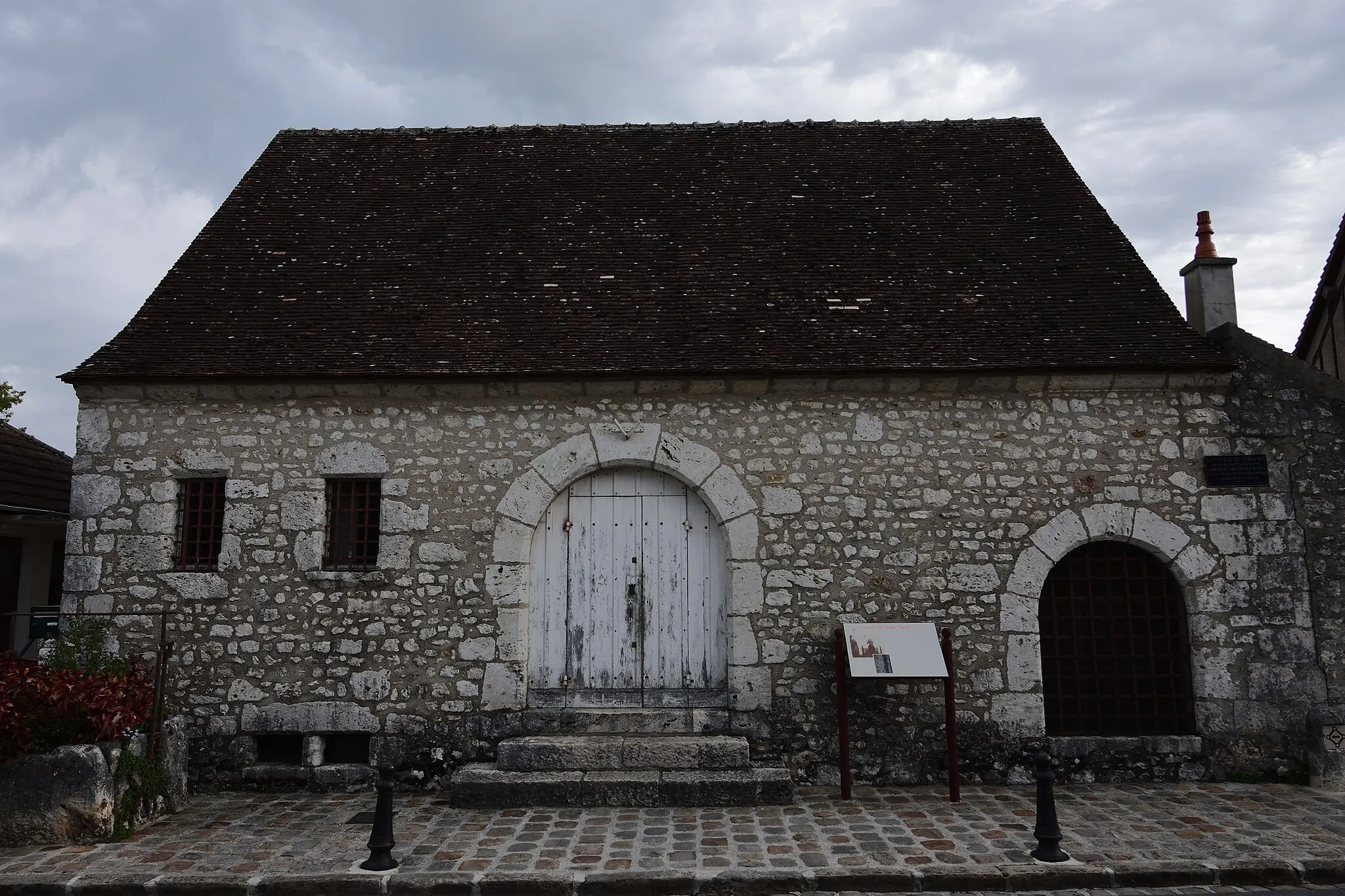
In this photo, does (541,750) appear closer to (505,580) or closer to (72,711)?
(505,580)

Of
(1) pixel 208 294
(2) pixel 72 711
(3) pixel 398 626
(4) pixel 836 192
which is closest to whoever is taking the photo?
(2) pixel 72 711

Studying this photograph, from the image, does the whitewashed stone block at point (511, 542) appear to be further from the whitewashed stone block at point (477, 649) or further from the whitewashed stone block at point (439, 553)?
the whitewashed stone block at point (477, 649)

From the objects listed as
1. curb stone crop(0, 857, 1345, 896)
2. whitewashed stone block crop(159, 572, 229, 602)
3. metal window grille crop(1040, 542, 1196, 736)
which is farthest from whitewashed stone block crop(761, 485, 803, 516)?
whitewashed stone block crop(159, 572, 229, 602)

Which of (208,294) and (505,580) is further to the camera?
(208,294)

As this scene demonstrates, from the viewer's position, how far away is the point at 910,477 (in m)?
7.08

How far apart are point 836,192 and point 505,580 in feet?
18.5

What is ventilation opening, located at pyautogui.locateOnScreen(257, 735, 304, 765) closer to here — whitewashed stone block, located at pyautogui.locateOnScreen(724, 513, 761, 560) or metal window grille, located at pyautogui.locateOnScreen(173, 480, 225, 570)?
metal window grille, located at pyautogui.locateOnScreen(173, 480, 225, 570)

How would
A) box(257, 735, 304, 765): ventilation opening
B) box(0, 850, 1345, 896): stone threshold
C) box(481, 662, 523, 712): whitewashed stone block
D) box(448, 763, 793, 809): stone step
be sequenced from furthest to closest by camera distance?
box(257, 735, 304, 765): ventilation opening < box(481, 662, 523, 712): whitewashed stone block < box(448, 763, 793, 809): stone step < box(0, 850, 1345, 896): stone threshold

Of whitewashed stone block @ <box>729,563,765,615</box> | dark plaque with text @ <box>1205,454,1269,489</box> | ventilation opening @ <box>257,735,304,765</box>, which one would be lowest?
ventilation opening @ <box>257,735,304,765</box>

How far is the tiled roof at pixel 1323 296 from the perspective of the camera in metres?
10.1

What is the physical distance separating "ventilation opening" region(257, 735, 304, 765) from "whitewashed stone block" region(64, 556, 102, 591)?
6.62 feet

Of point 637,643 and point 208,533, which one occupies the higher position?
point 208,533

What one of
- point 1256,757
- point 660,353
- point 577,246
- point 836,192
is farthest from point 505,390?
point 1256,757

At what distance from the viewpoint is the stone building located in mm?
6770
